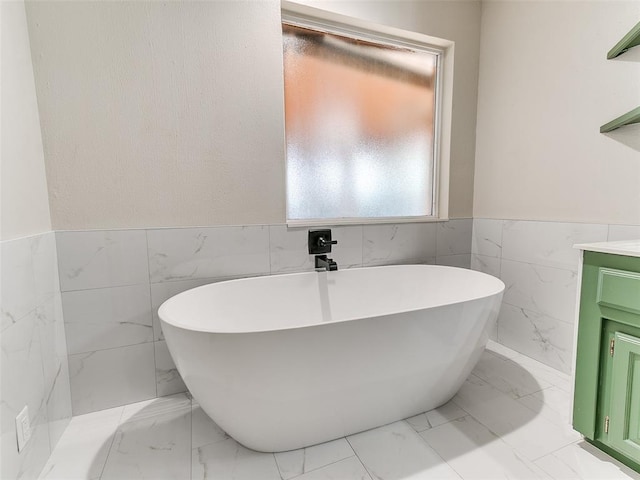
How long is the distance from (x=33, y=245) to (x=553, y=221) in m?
2.62

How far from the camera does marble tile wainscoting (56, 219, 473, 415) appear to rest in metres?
1.50

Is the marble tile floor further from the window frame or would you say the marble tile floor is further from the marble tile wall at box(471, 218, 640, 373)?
the window frame

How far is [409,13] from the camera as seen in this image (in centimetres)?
207

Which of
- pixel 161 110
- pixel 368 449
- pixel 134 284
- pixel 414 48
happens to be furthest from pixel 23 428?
pixel 414 48

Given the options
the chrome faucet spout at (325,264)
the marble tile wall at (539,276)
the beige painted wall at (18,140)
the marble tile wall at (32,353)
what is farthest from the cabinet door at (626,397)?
the beige painted wall at (18,140)

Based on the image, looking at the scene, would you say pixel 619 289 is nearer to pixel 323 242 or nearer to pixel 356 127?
pixel 323 242

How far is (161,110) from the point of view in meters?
1.58

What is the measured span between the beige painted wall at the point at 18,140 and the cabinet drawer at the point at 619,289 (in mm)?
2112

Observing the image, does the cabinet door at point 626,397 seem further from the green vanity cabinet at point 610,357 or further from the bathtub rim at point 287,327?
the bathtub rim at point 287,327

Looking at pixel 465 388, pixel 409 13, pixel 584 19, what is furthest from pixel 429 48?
pixel 465 388

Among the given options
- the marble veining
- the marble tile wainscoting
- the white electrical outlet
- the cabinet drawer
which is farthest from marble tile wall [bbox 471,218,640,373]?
the white electrical outlet

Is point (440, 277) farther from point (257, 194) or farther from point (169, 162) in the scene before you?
point (169, 162)

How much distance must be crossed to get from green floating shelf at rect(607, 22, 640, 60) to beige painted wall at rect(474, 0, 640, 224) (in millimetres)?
34

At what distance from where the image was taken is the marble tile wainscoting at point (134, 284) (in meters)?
1.50
